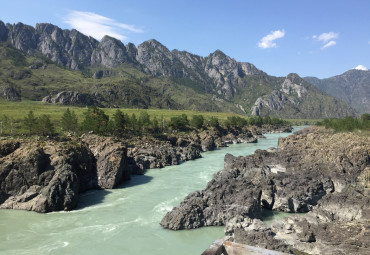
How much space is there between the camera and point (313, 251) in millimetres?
23156

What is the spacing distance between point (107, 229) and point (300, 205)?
25998 millimetres

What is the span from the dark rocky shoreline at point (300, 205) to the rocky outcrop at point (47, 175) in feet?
56.4

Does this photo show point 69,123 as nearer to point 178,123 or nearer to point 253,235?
point 178,123

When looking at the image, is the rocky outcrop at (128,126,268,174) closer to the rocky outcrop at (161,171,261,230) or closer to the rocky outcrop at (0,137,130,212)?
the rocky outcrop at (0,137,130,212)

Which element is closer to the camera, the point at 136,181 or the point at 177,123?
the point at 136,181

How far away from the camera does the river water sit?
87.0ft

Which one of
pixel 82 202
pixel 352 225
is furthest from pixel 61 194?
pixel 352 225

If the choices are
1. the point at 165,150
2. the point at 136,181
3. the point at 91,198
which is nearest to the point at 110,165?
the point at 136,181

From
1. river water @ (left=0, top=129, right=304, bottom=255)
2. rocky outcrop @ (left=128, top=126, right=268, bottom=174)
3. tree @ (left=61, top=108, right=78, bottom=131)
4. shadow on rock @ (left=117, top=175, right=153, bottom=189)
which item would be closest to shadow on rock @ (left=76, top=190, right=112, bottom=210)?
river water @ (left=0, top=129, right=304, bottom=255)

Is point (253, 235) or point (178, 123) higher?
point (178, 123)

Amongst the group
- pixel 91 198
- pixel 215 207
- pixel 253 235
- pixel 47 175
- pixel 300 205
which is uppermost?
pixel 47 175

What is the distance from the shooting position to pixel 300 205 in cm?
3584

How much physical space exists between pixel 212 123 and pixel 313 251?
118 m

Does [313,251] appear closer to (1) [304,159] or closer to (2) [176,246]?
(2) [176,246]
